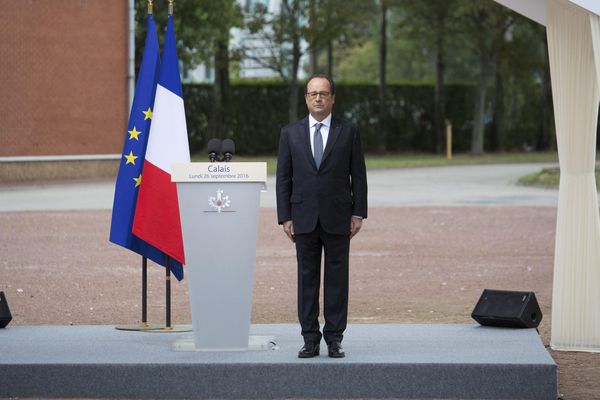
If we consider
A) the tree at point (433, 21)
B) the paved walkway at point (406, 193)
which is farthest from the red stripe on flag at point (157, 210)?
the tree at point (433, 21)

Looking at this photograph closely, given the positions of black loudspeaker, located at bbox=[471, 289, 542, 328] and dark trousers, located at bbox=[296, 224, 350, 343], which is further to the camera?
black loudspeaker, located at bbox=[471, 289, 542, 328]

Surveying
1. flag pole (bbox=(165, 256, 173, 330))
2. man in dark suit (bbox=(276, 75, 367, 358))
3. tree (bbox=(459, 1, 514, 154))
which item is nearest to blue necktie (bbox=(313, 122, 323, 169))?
man in dark suit (bbox=(276, 75, 367, 358))

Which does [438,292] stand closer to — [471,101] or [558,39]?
[558,39]

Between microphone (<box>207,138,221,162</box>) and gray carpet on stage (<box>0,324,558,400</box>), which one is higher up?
microphone (<box>207,138,221,162</box>)

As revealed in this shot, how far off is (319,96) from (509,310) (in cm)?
254

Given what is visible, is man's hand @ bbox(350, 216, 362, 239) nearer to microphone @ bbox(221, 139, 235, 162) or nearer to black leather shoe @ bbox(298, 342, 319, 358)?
black leather shoe @ bbox(298, 342, 319, 358)

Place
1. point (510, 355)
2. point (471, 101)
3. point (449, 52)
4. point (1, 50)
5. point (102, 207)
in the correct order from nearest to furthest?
point (510, 355)
point (102, 207)
point (1, 50)
point (471, 101)
point (449, 52)

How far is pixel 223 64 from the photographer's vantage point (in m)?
46.9

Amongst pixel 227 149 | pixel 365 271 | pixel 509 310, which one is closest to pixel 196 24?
pixel 365 271

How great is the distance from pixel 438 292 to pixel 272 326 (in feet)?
12.6

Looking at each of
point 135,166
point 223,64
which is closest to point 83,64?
point 223,64

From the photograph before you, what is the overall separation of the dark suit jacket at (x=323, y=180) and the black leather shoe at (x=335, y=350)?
29.8 inches

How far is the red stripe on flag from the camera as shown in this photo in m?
9.59

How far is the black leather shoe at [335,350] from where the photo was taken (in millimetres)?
8180
